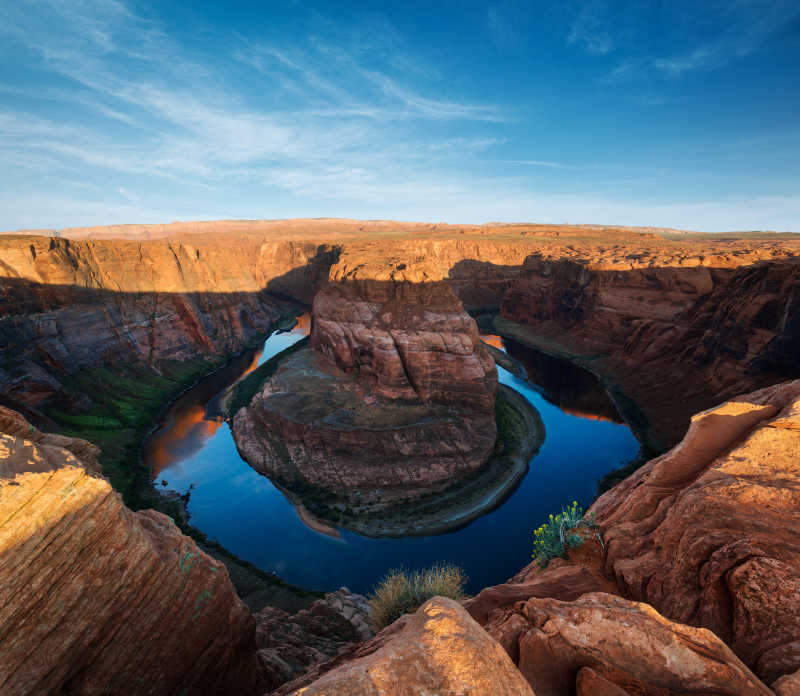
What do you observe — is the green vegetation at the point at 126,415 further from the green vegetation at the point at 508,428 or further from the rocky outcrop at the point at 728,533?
the rocky outcrop at the point at 728,533

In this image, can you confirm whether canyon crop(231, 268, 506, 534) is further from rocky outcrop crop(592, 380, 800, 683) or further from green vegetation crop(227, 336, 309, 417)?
rocky outcrop crop(592, 380, 800, 683)

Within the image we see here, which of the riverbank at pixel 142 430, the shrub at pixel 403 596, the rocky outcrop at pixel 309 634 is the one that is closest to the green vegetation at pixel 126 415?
the riverbank at pixel 142 430

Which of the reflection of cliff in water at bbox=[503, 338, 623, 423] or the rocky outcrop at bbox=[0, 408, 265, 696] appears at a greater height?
the rocky outcrop at bbox=[0, 408, 265, 696]

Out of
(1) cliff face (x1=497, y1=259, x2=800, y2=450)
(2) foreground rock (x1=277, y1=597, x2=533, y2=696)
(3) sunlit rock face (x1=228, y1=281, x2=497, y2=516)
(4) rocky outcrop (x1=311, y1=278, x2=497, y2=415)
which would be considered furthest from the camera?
(1) cliff face (x1=497, y1=259, x2=800, y2=450)

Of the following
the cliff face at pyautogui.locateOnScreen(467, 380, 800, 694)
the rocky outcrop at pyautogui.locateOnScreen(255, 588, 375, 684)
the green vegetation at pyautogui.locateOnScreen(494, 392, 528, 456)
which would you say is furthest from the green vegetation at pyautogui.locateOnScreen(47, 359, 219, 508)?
the cliff face at pyautogui.locateOnScreen(467, 380, 800, 694)

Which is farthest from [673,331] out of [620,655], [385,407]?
[620,655]

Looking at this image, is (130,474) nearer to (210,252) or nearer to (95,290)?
(95,290)

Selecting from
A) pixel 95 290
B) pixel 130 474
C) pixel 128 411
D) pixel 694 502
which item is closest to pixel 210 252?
pixel 95 290
